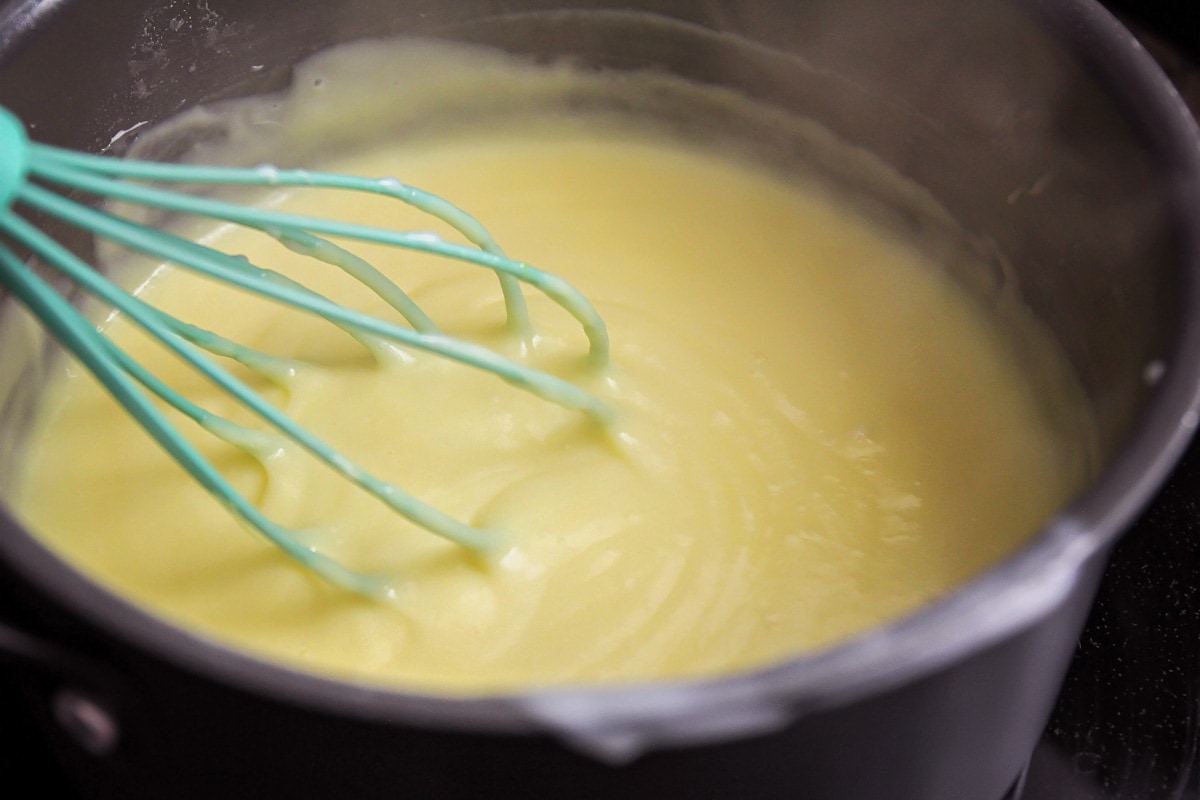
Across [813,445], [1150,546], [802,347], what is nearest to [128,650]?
[813,445]

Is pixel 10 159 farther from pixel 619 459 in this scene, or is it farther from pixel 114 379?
pixel 619 459

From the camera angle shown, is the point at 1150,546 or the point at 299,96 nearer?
the point at 1150,546

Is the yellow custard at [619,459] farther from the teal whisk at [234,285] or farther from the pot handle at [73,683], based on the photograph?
the pot handle at [73,683]

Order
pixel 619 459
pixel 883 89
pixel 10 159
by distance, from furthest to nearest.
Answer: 1. pixel 883 89
2. pixel 619 459
3. pixel 10 159

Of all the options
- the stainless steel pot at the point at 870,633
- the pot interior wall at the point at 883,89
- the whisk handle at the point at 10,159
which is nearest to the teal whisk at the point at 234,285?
the whisk handle at the point at 10,159

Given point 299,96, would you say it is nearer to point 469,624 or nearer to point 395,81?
point 395,81

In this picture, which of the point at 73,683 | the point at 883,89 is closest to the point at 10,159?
the point at 73,683

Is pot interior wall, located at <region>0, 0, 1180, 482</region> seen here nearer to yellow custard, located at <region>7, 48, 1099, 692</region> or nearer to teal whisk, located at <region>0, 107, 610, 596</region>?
yellow custard, located at <region>7, 48, 1099, 692</region>

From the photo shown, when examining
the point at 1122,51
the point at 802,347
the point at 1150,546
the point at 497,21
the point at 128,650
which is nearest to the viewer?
the point at 128,650
